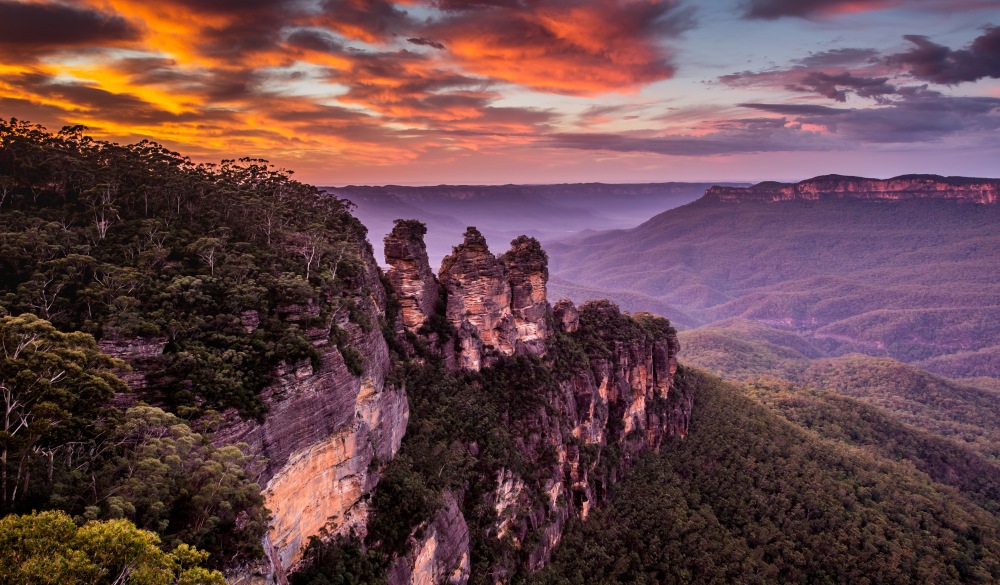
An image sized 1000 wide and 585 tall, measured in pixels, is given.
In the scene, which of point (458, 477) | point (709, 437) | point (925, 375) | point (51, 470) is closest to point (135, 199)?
point (51, 470)

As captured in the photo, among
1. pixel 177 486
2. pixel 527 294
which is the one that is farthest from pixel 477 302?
pixel 177 486

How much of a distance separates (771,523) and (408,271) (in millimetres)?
55666

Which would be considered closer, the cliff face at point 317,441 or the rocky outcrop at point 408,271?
the cliff face at point 317,441

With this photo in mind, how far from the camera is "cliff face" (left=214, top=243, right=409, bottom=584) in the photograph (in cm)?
2572

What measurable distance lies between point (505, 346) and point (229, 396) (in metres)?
37.1

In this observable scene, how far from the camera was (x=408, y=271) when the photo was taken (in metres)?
50.9

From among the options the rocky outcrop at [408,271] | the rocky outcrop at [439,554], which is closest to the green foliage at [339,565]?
the rocky outcrop at [439,554]

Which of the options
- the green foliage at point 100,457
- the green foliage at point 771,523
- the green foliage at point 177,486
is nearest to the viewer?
the green foliage at point 100,457

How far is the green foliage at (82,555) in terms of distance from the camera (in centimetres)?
1367

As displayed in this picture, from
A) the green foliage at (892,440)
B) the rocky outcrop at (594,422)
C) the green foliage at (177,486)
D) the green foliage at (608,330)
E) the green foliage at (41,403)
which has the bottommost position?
the green foliage at (892,440)

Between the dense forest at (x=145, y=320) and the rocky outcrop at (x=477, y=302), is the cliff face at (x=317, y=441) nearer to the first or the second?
the dense forest at (x=145, y=320)

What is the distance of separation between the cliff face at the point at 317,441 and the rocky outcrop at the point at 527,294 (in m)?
26.2

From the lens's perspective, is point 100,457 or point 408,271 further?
point 408,271

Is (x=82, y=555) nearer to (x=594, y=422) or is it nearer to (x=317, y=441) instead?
(x=317, y=441)
